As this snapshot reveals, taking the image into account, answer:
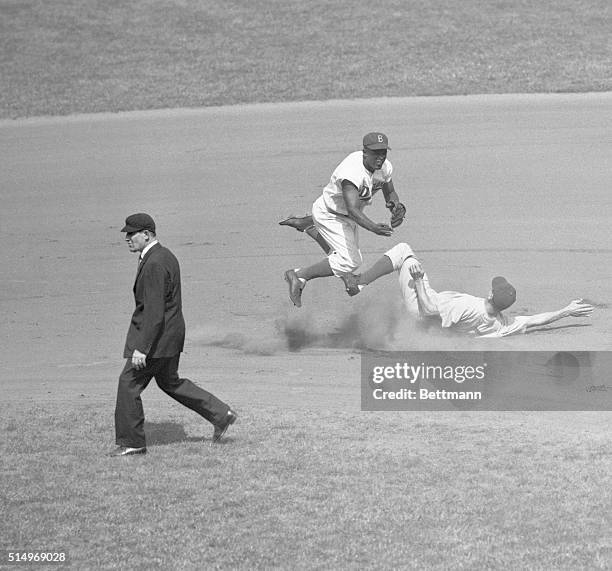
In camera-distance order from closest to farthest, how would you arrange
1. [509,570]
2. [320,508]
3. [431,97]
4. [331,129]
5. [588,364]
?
1. [509,570]
2. [320,508]
3. [588,364]
4. [331,129]
5. [431,97]

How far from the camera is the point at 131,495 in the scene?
9.56m

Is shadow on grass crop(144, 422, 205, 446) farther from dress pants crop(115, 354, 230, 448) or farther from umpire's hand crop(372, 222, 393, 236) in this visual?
umpire's hand crop(372, 222, 393, 236)

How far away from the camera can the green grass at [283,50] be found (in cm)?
2394

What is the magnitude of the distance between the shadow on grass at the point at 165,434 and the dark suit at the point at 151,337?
493 millimetres

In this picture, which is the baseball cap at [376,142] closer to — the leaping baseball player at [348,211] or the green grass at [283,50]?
the leaping baseball player at [348,211]

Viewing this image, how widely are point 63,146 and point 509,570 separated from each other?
610 inches

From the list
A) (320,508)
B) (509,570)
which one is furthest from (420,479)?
(509,570)

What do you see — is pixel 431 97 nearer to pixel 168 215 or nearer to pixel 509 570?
pixel 168 215

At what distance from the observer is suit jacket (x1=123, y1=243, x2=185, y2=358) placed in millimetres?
10211

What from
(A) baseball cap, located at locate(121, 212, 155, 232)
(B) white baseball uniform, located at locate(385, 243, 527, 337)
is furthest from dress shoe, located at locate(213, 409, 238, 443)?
(B) white baseball uniform, located at locate(385, 243, 527, 337)

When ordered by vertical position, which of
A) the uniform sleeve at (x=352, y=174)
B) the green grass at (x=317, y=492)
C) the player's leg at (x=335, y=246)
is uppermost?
the uniform sleeve at (x=352, y=174)

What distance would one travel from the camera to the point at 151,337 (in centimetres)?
1018

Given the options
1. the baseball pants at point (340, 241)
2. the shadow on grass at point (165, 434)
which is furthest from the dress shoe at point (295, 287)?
the shadow on grass at point (165, 434)

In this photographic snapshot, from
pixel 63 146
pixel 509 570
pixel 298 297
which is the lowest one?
pixel 509 570
